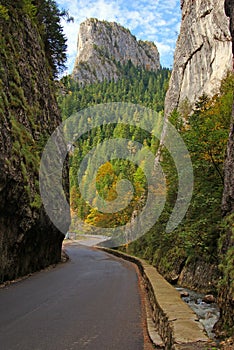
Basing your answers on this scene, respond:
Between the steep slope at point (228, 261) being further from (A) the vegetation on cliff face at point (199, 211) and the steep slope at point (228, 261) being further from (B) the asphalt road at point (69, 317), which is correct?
(B) the asphalt road at point (69, 317)

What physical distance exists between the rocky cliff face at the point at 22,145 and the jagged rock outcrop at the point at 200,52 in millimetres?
21653

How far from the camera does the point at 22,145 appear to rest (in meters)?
17.8

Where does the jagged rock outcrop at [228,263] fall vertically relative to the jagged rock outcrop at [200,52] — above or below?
below

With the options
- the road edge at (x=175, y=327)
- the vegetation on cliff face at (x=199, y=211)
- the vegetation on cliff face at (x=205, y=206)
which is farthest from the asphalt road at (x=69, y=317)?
the vegetation on cliff face at (x=199, y=211)

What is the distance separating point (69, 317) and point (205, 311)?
5.61 metres

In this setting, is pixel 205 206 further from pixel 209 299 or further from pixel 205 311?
pixel 205 311

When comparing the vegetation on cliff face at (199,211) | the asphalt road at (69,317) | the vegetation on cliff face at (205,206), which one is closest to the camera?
the asphalt road at (69,317)

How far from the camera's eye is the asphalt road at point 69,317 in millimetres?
6711

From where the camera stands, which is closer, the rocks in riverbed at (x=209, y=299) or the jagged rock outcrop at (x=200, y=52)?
the rocks in riverbed at (x=209, y=299)

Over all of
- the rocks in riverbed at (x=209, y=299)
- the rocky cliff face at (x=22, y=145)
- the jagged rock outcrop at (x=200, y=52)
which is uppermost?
the jagged rock outcrop at (x=200, y=52)

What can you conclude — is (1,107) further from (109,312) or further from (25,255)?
(109,312)

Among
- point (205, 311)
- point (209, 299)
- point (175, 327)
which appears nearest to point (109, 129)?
point (209, 299)

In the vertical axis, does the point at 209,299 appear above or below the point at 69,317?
below

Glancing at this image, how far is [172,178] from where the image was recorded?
78.3 ft
